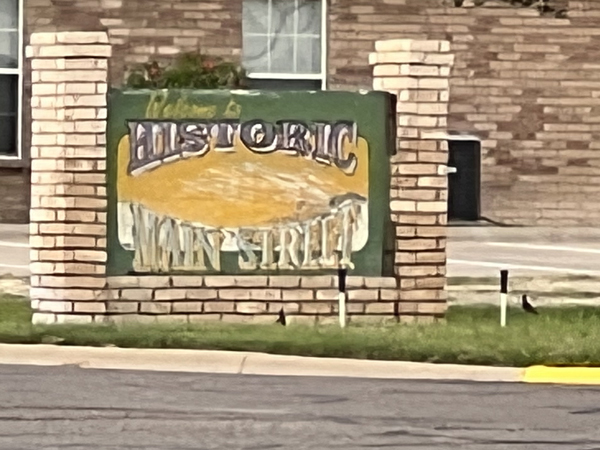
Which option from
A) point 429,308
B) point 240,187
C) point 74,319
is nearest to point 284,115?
point 240,187

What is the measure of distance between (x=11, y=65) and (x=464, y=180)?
238 inches

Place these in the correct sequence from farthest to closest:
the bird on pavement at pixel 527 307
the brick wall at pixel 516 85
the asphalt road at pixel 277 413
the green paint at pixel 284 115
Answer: the brick wall at pixel 516 85 → the bird on pavement at pixel 527 307 → the green paint at pixel 284 115 → the asphalt road at pixel 277 413

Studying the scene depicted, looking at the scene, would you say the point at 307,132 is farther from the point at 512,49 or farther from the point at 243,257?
the point at 512,49

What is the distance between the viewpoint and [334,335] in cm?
1235

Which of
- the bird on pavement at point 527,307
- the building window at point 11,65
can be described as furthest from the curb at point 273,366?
the building window at point 11,65

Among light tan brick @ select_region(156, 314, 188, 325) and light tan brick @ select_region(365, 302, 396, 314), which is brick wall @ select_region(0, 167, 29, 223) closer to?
light tan brick @ select_region(156, 314, 188, 325)

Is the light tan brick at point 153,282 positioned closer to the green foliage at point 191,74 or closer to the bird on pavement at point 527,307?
the bird on pavement at point 527,307

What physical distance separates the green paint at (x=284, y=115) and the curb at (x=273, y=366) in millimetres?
1812

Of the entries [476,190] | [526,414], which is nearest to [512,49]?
[476,190]

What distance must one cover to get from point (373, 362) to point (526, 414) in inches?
84.2

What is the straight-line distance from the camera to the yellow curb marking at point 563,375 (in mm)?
10898

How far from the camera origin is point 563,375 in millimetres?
11023

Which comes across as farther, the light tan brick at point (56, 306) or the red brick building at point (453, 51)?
the red brick building at point (453, 51)

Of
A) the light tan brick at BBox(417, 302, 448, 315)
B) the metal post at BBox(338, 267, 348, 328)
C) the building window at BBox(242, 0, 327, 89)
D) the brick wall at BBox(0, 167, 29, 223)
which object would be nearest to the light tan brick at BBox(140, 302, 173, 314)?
the metal post at BBox(338, 267, 348, 328)
